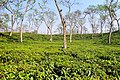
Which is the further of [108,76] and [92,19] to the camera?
[92,19]

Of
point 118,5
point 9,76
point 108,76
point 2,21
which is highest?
point 118,5

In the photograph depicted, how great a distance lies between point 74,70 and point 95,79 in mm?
1005

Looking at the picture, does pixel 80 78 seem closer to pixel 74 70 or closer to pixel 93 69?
pixel 74 70

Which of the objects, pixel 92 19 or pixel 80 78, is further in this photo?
pixel 92 19

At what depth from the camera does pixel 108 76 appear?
33.9ft

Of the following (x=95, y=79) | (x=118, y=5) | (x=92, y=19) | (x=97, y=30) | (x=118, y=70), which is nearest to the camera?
(x=95, y=79)

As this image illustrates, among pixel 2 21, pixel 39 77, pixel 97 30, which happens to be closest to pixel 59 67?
pixel 39 77

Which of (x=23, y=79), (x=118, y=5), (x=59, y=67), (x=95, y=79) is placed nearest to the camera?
(x=23, y=79)

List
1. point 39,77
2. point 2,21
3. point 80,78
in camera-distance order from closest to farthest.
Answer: point 39,77, point 80,78, point 2,21

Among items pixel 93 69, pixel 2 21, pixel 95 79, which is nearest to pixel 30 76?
pixel 95 79

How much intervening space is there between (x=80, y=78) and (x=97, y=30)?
323 ft

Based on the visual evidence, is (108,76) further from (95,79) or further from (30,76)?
(30,76)

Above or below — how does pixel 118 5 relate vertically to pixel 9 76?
above

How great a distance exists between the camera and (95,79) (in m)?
9.23
